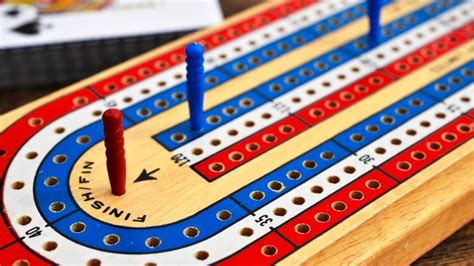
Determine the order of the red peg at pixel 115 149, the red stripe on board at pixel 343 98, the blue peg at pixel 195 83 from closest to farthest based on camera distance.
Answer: the red peg at pixel 115 149, the blue peg at pixel 195 83, the red stripe on board at pixel 343 98

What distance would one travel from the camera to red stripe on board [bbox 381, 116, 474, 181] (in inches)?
40.4

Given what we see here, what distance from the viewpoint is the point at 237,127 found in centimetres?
111

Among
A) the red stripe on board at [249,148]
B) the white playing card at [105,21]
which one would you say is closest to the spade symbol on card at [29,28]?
the white playing card at [105,21]

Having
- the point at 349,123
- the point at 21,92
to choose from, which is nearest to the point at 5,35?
the point at 21,92

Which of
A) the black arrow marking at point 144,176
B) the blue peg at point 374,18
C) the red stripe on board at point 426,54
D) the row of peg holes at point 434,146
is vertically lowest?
the black arrow marking at point 144,176

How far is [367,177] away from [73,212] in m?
0.36

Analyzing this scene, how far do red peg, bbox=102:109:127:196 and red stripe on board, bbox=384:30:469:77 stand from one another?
0.48 meters

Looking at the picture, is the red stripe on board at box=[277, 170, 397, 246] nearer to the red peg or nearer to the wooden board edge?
the wooden board edge

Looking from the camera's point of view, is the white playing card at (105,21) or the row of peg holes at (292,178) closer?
the row of peg holes at (292,178)

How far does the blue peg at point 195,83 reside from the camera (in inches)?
39.8

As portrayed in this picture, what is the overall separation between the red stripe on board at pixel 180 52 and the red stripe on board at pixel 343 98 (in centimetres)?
22

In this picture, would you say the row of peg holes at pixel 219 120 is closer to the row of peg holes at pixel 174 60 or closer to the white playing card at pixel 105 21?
the row of peg holes at pixel 174 60

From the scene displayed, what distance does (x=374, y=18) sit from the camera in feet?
4.20

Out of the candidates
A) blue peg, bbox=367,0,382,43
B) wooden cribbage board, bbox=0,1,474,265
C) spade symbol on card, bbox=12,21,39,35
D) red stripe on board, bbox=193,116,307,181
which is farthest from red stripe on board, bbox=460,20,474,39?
spade symbol on card, bbox=12,21,39,35
